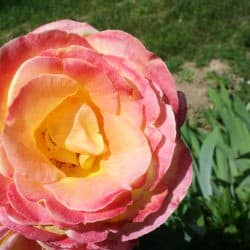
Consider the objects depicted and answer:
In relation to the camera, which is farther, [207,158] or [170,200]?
[207,158]

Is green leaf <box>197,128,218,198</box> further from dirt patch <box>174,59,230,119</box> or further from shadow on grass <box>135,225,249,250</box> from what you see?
dirt patch <box>174,59,230,119</box>

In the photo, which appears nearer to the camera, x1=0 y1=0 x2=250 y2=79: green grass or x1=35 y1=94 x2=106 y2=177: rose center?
x1=35 y1=94 x2=106 y2=177: rose center

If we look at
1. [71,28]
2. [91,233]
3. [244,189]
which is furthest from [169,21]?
[91,233]

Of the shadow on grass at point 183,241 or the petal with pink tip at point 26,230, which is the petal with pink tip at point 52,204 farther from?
the shadow on grass at point 183,241

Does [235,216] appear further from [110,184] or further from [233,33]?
[233,33]

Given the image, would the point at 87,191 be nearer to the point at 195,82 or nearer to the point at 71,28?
the point at 71,28

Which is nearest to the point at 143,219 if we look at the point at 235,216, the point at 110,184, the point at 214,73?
the point at 110,184

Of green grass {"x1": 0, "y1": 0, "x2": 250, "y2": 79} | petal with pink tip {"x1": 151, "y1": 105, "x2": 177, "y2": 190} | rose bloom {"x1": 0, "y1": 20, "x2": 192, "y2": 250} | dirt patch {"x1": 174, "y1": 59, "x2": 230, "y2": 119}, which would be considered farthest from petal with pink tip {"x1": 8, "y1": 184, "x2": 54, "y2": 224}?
green grass {"x1": 0, "y1": 0, "x2": 250, "y2": 79}
